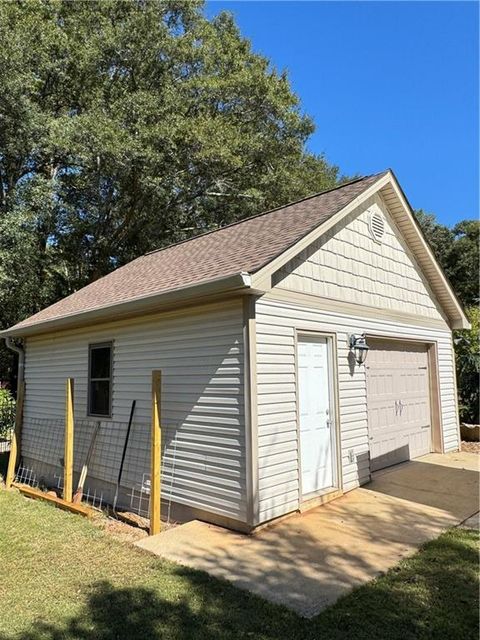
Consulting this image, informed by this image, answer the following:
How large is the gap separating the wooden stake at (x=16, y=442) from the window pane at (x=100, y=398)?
6.88 feet

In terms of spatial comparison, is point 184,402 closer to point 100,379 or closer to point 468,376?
point 100,379

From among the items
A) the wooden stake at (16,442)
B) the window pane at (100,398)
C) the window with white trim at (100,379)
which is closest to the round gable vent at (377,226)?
the window with white trim at (100,379)

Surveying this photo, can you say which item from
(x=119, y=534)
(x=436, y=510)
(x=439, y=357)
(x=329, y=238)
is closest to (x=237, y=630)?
(x=119, y=534)

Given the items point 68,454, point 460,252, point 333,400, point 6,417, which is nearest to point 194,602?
point 333,400

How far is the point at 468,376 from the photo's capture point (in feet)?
39.5

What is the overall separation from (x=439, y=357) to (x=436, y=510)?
4.42 m

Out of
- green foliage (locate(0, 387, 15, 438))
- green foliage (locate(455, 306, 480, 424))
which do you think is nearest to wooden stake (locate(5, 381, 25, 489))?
green foliage (locate(0, 387, 15, 438))

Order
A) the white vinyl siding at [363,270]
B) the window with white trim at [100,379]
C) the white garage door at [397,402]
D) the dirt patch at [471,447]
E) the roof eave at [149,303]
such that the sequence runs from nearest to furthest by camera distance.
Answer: the roof eave at [149,303] < the white vinyl siding at [363,270] < the window with white trim at [100,379] < the white garage door at [397,402] < the dirt patch at [471,447]

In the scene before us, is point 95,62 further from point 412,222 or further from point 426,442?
point 426,442

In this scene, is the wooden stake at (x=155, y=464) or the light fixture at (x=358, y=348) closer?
the wooden stake at (x=155, y=464)

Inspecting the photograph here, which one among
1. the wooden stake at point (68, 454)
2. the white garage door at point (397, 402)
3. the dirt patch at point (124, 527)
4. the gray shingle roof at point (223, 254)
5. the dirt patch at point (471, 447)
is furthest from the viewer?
the dirt patch at point (471, 447)

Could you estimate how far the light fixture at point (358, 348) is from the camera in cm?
687

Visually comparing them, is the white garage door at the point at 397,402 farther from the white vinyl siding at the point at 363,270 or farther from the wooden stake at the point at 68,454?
the wooden stake at the point at 68,454

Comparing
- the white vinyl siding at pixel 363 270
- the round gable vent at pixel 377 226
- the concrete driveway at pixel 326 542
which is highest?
the round gable vent at pixel 377 226
